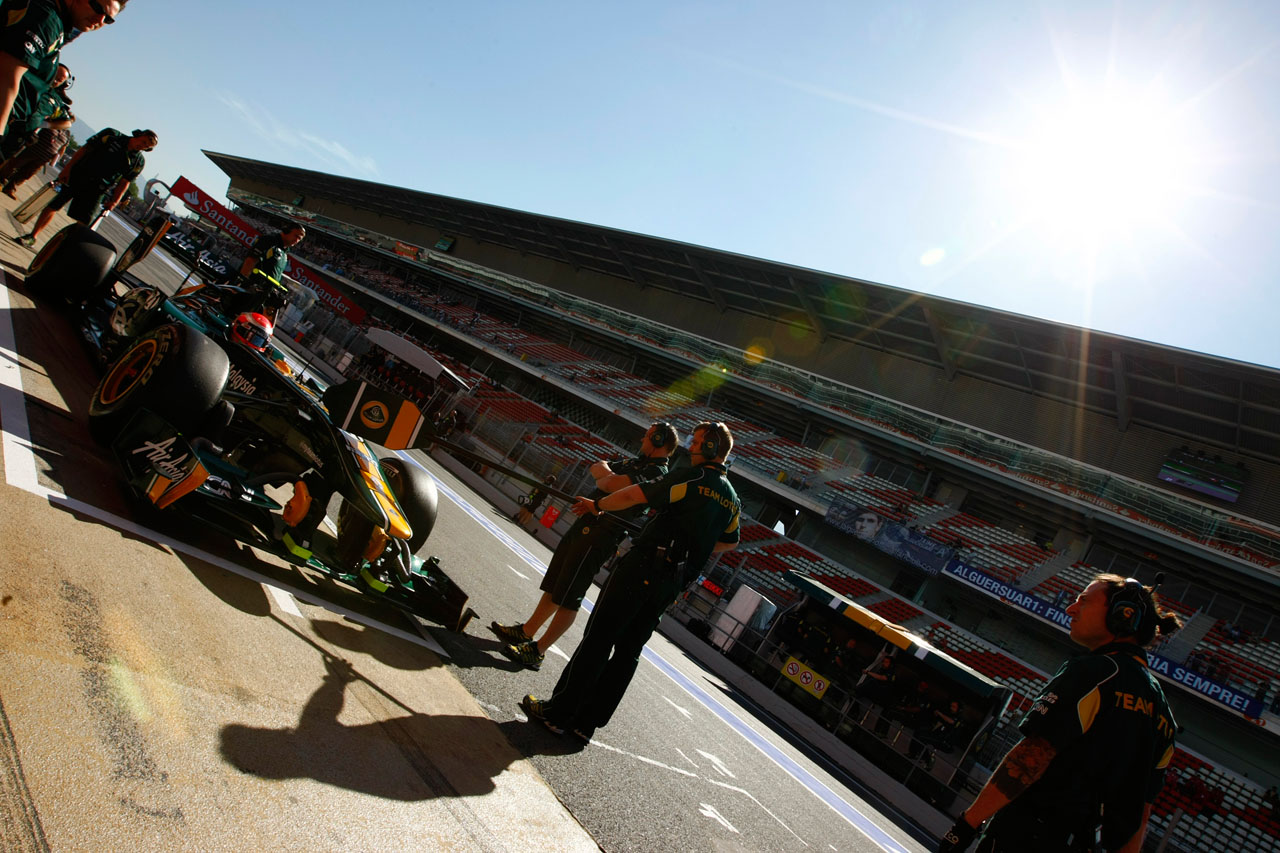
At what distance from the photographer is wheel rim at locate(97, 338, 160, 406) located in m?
3.49

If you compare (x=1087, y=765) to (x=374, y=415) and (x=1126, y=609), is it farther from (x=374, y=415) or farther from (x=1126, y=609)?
(x=374, y=415)

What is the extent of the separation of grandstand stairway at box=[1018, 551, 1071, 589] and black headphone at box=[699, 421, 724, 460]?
46.4ft

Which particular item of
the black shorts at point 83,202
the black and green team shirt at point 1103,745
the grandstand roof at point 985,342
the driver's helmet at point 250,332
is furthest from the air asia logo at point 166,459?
the grandstand roof at point 985,342

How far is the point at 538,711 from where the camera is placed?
3.54m

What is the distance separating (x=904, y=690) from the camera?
11.3 meters

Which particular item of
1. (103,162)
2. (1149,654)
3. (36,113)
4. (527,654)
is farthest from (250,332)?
(1149,654)

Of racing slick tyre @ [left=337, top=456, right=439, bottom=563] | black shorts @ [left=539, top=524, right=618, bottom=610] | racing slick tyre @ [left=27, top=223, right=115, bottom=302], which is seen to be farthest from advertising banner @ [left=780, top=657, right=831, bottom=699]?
racing slick tyre @ [left=27, top=223, right=115, bottom=302]

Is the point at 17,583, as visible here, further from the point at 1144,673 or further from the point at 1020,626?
the point at 1020,626

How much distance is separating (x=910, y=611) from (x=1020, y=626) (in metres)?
2.81

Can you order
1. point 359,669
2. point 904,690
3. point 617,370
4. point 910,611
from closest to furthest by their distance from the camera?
point 359,669
point 904,690
point 910,611
point 617,370

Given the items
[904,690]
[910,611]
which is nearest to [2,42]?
[904,690]

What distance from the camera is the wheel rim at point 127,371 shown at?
349 cm

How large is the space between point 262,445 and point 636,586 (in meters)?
2.47

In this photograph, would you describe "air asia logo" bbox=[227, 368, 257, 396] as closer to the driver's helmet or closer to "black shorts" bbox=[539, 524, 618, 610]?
the driver's helmet
